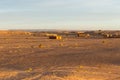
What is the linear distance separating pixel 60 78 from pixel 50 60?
10.8 meters

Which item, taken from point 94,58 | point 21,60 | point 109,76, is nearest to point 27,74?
point 109,76

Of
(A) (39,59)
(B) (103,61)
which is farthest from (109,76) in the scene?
(A) (39,59)

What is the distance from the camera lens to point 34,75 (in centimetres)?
1741

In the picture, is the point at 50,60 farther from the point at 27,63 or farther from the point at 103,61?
the point at 103,61

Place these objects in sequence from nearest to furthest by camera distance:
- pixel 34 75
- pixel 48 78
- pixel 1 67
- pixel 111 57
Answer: pixel 48 78, pixel 34 75, pixel 1 67, pixel 111 57

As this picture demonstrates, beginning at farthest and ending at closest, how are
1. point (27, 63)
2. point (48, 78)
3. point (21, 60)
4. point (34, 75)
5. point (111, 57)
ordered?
point (111, 57) < point (21, 60) < point (27, 63) < point (34, 75) < point (48, 78)

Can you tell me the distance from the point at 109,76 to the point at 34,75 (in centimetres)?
415

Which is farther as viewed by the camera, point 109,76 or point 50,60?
point 50,60

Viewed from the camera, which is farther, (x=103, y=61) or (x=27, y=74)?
(x=103, y=61)

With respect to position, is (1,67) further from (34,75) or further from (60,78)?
(60,78)

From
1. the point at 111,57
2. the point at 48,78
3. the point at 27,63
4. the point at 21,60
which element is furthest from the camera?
the point at 111,57

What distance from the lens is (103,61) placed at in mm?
26469

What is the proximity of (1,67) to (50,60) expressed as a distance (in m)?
5.16

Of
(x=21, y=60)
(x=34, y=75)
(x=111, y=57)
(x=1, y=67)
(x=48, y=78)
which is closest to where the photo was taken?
(x=48, y=78)
